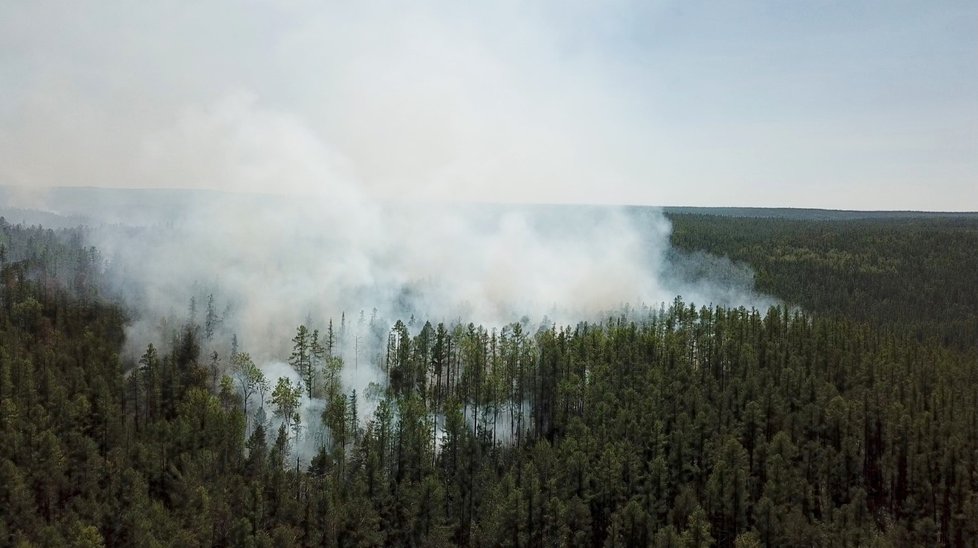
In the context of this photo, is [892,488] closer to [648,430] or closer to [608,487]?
[648,430]

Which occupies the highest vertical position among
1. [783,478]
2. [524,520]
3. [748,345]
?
[748,345]

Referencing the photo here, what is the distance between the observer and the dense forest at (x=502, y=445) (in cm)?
9369

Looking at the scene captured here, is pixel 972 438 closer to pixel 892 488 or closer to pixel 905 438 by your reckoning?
pixel 905 438

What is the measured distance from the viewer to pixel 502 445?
469 ft

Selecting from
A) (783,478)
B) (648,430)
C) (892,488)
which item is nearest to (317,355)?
(648,430)

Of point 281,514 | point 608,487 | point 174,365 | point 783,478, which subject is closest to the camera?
point 281,514

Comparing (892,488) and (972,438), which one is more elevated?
(972,438)

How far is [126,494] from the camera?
93.8 metres

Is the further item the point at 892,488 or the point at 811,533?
the point at 892,488

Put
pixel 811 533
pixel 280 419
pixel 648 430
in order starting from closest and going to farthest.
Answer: pixel 811 533
pixel 648 430
pixel 280 419

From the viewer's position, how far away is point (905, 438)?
11625 cm

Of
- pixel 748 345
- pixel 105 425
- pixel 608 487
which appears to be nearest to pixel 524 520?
pixel 608 487

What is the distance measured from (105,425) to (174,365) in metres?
36.3

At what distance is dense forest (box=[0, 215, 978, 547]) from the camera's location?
93.7m
